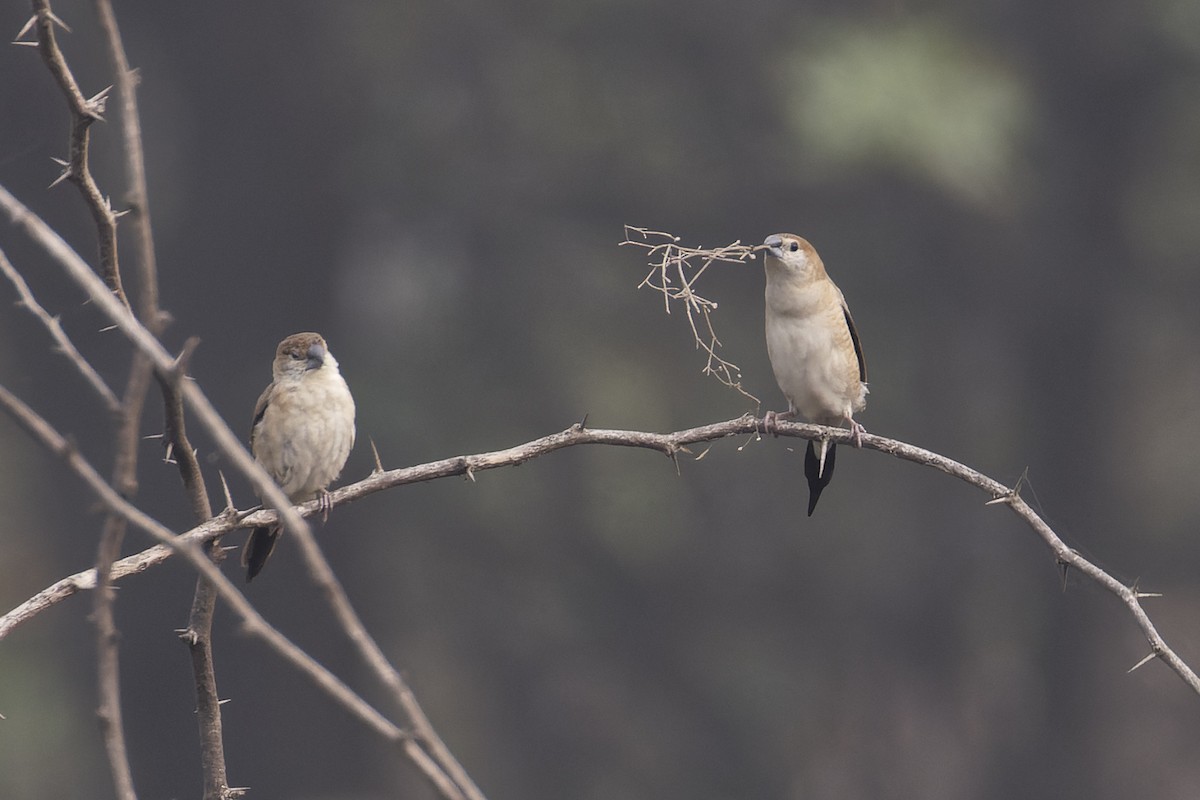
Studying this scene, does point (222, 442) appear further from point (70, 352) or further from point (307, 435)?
point (307, 435)

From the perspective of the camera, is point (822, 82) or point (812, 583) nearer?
point (822, 82)

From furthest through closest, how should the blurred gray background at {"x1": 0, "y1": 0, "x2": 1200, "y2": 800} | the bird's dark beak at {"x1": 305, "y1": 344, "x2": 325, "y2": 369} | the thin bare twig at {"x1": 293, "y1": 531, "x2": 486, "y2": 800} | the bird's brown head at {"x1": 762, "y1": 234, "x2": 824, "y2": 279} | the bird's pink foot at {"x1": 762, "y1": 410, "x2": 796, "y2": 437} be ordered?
the blurred gray background at {"x1": 0, "y1": 0, "x2": 1200, "y2": 800} → the bird's dark beak at {"x1": 305, "y1": 344, "x2": 325, "y2": 369} → the bird's brown head at {"x1": 762, "y1": 234, "x2": 824, "y2": 279} → the bird's pink foot at {"x1": 762, "y1": 410, "x2": 796, "y2": 437} → the thin bare twig at {"x1": 293, "y1": 531, "x2": 486, "y2": 800}

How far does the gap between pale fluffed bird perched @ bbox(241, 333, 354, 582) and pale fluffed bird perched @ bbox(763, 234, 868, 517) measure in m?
1.52

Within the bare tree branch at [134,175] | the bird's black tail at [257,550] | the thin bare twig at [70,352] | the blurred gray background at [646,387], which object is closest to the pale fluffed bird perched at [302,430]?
the bird's black tail at [257,550]

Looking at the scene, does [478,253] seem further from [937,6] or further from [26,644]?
[26,644]

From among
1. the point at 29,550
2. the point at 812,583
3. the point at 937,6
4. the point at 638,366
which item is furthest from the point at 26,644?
the point at 937,6

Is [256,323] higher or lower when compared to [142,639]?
higher

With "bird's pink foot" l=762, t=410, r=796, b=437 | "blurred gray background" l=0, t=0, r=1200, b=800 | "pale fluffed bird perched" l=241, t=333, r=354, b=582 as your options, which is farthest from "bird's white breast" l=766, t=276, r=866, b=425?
"blurred gray background" l=0, t=0, r=1200, b=800

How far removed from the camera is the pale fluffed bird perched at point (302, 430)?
5.28m

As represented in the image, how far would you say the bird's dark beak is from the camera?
5.40m

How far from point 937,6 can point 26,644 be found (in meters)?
9.88

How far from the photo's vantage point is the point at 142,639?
Result: 13.0m

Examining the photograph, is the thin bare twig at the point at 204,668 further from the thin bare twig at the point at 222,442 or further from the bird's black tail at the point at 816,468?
the bird's black tail at the point at 816,468

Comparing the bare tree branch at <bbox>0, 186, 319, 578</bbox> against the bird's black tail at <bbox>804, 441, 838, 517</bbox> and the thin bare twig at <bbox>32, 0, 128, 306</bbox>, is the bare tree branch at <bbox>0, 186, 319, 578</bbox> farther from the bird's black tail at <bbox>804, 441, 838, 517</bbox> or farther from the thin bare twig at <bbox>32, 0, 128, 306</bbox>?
the bird's black tail at <bbox>804, 441, 838, 517</bbox>
